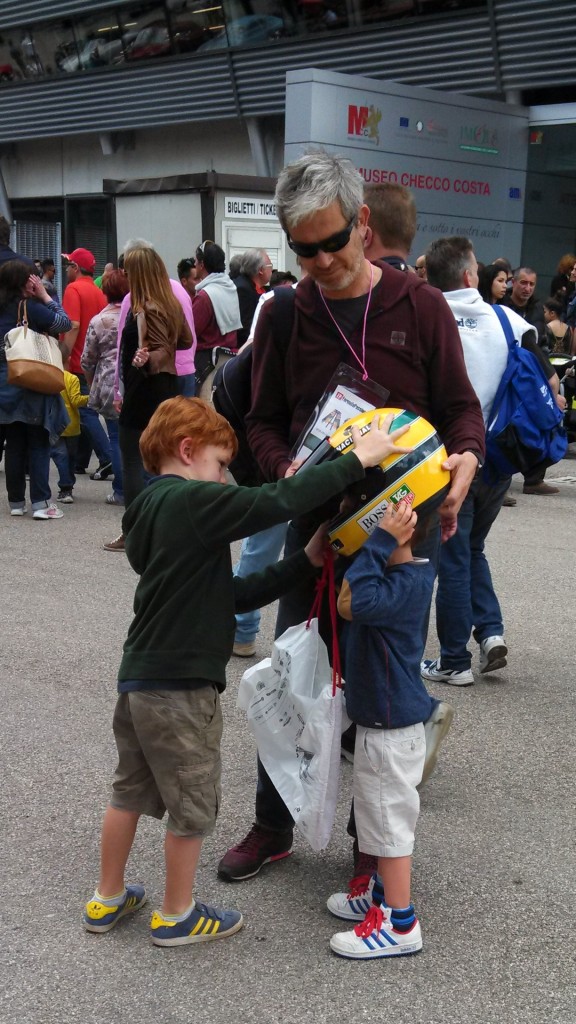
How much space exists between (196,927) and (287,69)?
2086 centimetres

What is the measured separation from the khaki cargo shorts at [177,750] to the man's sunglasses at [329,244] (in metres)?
1.13

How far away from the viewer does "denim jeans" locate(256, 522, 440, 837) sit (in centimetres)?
324

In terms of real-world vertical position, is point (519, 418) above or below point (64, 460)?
above

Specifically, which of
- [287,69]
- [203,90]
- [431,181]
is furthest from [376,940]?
[203,90]

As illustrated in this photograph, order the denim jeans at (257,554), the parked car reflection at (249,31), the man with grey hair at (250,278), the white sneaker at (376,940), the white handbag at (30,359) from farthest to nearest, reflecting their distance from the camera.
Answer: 1. the parked car reflection at (249,31)
2. the man with grey hair at (250,278)
3. the white handbag at (30,359)
4. the denim jeans at (257,554)
5. the white sneaker at (376,940)

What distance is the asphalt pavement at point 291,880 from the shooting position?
287 cm

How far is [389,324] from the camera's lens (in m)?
3.14

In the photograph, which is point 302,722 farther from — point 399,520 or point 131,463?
point 131,463

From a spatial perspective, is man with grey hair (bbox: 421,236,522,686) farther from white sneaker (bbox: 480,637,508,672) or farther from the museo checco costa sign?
the museo checco costa sign

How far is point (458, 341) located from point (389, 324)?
0.77ft

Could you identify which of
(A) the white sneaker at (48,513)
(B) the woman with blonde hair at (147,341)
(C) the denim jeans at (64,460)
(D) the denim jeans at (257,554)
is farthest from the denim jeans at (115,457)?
(D) the denim jeans at (257,554)

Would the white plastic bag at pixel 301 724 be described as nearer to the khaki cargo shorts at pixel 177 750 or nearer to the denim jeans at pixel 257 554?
the khaki cargo shorts at pixel 177 750

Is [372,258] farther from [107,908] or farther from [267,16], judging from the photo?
[267,16]

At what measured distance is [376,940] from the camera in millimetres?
3043
